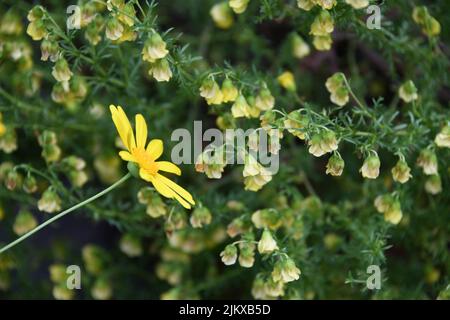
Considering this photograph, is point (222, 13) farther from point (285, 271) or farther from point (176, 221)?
point (285, 271)

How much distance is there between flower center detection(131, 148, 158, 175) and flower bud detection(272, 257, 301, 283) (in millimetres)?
236

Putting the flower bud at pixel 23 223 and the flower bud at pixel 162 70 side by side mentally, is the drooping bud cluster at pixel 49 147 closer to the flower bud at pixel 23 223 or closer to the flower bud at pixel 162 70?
the flower bud at pixel 23 223

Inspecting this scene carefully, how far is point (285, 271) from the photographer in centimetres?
122

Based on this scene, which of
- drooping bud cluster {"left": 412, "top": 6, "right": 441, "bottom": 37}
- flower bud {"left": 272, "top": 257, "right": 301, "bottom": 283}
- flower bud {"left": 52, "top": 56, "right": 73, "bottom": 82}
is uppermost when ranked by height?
drooping bud cluster {"left": 412, "top": 6, "right": 441, "bottom": 37}

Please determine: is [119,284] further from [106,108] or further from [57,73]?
[57,73]

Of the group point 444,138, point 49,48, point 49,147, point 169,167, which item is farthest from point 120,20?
point 444,138

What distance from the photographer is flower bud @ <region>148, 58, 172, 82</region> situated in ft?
3.98

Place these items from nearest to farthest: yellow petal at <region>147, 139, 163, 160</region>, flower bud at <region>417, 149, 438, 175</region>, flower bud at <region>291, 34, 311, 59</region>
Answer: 1. yellow petal at <region>147, 139, 163, 160</region>
2. flower bud at <region>417, 149, 438, 175</region>
3. flower bud at <region>291, 34, 311, 59</region>

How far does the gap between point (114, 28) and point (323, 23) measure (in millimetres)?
329

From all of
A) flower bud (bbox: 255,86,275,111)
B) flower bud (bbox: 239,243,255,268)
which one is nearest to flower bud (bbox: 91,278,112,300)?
flower bud (bbox: 239,243,255,268)

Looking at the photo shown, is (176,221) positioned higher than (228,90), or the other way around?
(228,90)

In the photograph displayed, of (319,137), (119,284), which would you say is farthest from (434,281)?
(119,284)

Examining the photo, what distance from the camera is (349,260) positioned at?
5.14 feet

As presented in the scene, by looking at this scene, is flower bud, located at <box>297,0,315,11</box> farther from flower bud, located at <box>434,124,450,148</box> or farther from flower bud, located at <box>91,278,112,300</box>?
flower bud, located at <box>91,278,112,300</box>
